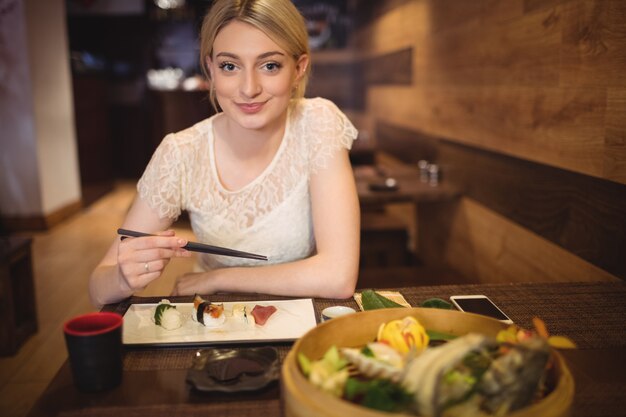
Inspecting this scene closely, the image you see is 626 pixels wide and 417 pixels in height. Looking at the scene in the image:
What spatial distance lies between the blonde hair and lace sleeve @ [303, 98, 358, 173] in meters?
0.24

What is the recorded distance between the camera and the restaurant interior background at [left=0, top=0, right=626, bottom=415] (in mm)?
1784

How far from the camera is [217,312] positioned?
1.14 meters

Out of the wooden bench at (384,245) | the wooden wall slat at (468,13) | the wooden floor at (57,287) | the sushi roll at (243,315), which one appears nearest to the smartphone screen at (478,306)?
the sushi roll at (243,315)

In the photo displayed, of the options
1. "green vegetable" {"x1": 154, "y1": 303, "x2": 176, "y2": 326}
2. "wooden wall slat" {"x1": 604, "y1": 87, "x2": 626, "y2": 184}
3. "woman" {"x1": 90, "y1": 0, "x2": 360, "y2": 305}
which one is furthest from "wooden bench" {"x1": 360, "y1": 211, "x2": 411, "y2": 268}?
"green vegetable" {"x1": 154, "y1": 303, "x2": 176, "y2": 326}

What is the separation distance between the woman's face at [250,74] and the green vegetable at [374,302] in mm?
641

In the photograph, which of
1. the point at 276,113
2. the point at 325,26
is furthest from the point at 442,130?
the point at 325,26

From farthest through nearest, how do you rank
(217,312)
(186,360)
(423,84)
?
(423,84) → (217,312) → (186,360)

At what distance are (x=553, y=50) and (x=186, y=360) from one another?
1.63 meters

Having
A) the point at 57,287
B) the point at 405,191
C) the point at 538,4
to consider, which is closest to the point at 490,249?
the point at 405,191

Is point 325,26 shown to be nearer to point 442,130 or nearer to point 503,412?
point 442,130

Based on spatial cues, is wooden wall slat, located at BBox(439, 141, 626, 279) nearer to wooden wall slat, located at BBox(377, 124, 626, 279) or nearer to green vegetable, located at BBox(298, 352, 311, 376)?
wooden wall slat, located at BBox(377, 124, 626, 279)

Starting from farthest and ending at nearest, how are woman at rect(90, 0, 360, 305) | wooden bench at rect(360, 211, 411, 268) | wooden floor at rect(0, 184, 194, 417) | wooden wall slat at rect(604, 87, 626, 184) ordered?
wooden bench at rect(360, 211, 411, 268)
wooden floor at rect(0, 184, 194, 417)
wooden wall slat at rect(604, 87, 626, 184)
woman at rect(90, 0, 360, 305)

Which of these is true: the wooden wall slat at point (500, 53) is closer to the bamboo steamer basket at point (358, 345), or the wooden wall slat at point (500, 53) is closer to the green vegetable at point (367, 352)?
the bamboo steamer basket at point (358, 345)

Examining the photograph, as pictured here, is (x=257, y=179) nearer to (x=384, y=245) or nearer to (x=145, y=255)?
(x=145, y=255)
